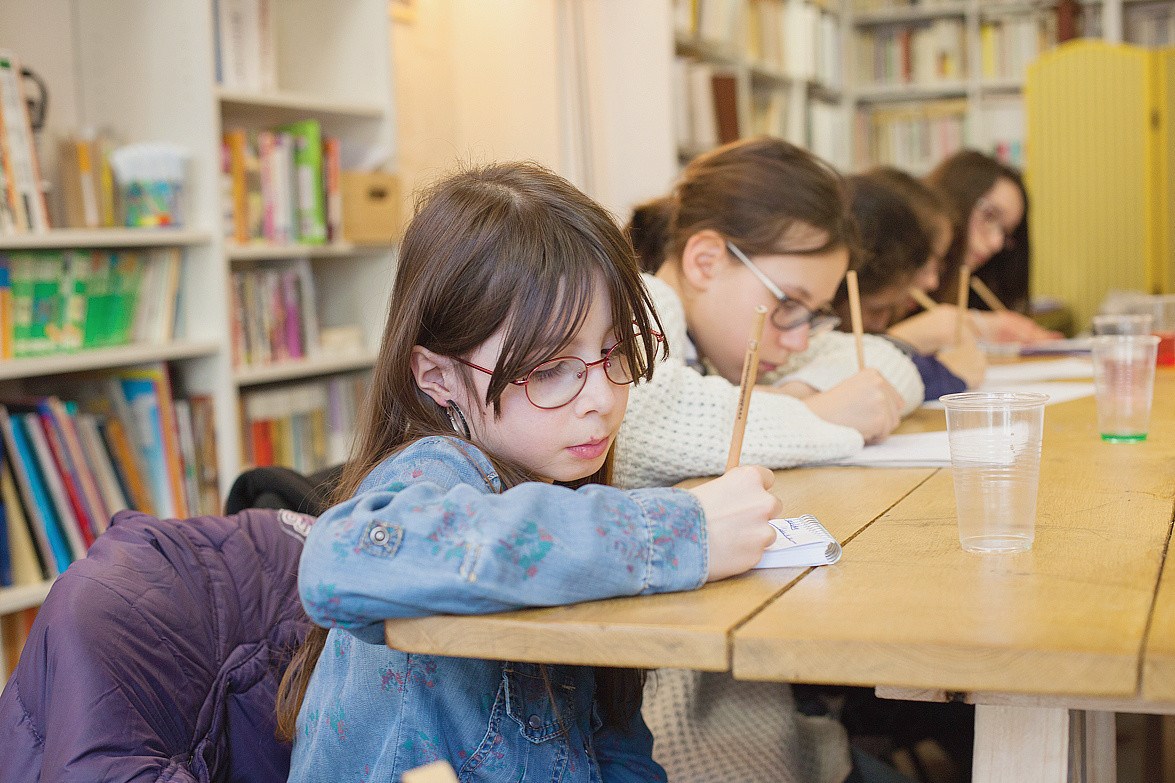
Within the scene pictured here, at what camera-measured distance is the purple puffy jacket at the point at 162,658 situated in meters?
0.96

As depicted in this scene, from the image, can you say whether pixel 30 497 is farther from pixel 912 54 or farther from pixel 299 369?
pixel 912 54

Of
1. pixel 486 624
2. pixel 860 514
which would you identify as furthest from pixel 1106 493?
pixel 486 624

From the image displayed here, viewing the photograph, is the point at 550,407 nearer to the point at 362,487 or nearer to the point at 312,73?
the point at 362,487

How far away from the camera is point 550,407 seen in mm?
1051

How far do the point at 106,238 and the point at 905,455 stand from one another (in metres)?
1.70

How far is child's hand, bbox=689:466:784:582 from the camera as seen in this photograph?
2.89ft

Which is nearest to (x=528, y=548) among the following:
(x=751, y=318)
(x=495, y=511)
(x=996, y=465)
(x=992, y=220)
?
(x=495, y=511)

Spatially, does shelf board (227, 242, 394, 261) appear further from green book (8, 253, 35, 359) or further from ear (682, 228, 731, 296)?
ear (682, 228, 731, 296)

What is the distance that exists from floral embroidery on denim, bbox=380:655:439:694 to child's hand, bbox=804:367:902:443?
777mm

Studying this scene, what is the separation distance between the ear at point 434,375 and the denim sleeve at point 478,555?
23 cm

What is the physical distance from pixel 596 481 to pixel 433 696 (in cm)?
33

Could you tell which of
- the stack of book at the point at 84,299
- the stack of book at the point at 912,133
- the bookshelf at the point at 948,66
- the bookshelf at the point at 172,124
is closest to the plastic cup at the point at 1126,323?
the bookshelf at the point at 172,124

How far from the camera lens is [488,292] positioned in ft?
3.38

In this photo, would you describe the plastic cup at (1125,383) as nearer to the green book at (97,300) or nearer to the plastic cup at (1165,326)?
the plastic cup at (1165,326)
